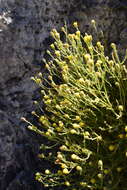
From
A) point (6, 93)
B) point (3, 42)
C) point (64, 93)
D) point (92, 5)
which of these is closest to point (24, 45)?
point (3, 42)

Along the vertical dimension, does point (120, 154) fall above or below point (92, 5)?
below

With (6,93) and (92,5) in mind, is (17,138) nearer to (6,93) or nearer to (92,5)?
(6,93)

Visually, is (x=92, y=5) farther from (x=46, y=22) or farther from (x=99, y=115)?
(x=99, y=115)

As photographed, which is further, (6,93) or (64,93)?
(6,93)

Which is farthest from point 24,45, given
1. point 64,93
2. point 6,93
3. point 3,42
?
point 64,93

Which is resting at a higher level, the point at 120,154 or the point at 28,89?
the point at 28,89

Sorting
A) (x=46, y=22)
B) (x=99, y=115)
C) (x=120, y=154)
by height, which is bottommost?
(x=120, y=154)
